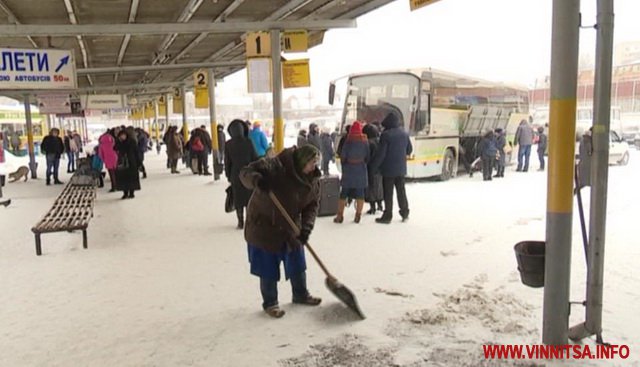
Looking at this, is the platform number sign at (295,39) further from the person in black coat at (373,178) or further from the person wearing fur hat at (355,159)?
the person wearing fur hat at (355,159)

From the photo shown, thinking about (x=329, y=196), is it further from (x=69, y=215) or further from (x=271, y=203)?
(x=271, y=203)

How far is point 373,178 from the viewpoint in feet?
28.6

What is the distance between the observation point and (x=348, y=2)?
9445 millimetres

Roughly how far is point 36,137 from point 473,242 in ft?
115

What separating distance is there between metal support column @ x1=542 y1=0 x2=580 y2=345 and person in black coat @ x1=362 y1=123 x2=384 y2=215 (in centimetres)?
470

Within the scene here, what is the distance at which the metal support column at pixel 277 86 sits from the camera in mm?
10266

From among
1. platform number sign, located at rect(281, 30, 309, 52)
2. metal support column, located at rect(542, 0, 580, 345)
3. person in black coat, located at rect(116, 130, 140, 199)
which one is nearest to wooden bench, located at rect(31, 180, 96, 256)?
person in black coat, located at rect(116, 130, 140, 199)

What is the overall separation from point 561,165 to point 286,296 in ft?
8.80

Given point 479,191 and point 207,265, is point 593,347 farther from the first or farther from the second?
point 479,191

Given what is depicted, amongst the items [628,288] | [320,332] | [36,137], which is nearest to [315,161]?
[320,332]

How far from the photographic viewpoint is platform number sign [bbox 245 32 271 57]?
34.2 feet

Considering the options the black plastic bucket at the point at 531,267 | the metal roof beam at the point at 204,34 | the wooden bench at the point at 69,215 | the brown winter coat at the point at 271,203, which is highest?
the metal roof beam at the point at 204,34

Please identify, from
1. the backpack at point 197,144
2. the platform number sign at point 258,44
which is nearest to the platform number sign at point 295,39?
the platform number sign at point 258,44

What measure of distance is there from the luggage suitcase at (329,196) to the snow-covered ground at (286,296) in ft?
0.76
